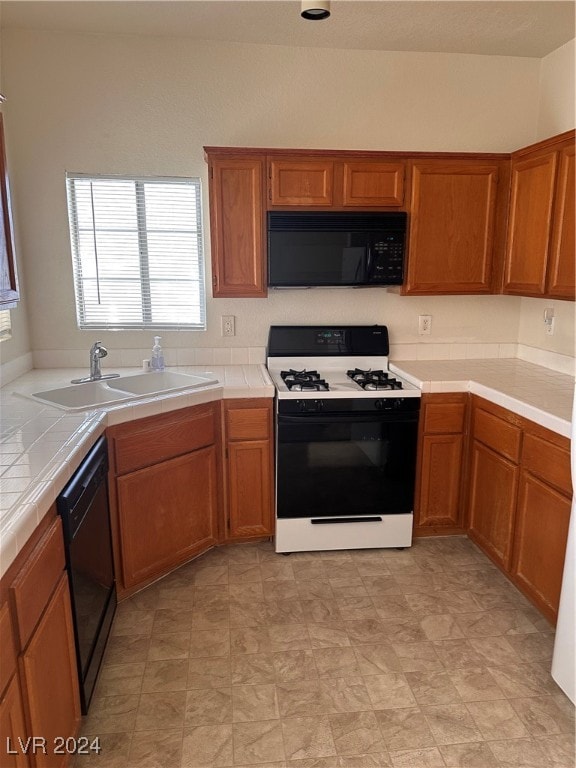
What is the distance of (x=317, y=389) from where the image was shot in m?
2.72

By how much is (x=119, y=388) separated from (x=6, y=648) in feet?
5.98

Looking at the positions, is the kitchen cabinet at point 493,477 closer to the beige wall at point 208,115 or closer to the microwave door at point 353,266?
the microwave door at point 353,266

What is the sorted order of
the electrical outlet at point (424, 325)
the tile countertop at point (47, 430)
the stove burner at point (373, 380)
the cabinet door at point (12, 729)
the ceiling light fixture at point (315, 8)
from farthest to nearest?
1. the electrical outlet at point (424, 325)
2. the stove burner at point (373, 380)
3. the ceiling light fixture at point (315, 8)
4. the tile countertop at point (47, 430)
5. the cabinet door at point (12, 729)

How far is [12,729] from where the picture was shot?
1.17 m

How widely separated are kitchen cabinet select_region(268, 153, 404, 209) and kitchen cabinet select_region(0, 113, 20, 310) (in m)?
1.25

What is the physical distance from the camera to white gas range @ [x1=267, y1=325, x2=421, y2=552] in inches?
106

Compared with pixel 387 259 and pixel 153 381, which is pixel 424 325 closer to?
pixel 387 259

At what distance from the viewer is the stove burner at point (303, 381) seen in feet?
8.94

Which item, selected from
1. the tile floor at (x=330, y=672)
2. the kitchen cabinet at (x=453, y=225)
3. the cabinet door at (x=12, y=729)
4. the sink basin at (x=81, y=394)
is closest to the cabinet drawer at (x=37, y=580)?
the cabinet door at (x=12, y=729)

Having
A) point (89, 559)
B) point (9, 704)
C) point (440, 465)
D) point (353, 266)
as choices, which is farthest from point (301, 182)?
point (9, 704)

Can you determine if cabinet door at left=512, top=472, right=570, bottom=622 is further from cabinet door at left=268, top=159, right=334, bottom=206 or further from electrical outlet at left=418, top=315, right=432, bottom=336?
cabinet door at left=268, top=159, right=334, bottom=206

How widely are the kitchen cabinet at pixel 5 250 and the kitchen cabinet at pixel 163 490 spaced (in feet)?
2.11

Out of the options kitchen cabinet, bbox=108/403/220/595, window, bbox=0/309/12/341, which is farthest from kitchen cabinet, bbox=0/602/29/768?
window, bbox=0/309/12/341

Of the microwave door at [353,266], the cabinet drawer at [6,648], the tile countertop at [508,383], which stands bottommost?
the cabinet drawer at [6,648]
